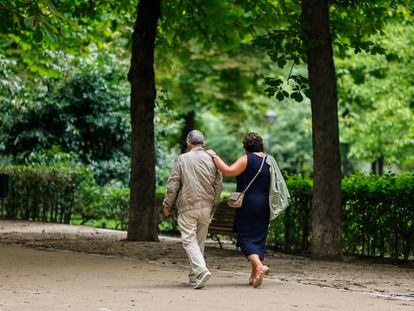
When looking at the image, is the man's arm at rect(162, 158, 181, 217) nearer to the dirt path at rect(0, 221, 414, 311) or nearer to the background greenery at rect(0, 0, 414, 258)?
the dirt path at rect(0, 221, 414, 311)

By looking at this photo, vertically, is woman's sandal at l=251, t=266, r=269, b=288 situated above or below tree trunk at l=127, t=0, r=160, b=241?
below

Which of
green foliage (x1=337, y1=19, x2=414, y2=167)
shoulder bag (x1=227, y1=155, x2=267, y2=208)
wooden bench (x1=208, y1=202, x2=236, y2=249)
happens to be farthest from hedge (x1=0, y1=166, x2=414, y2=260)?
green foliage (x1=337, y1=19, x2=414, y2=167)

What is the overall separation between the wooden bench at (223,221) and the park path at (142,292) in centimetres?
325

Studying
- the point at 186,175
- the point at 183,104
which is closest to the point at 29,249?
the point at 186,175

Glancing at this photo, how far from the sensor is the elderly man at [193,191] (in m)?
10.9

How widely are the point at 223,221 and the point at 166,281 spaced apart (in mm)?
5354

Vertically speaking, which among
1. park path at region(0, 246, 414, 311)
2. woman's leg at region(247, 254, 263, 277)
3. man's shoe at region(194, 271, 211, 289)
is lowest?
park path at region(0, 246, 414, 311)

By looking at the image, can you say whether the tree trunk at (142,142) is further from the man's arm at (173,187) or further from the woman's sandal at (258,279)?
the woman's sandal at (258,279)

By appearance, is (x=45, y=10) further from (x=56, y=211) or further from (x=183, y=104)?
(x=183, y=104)

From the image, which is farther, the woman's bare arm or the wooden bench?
the wooden bench

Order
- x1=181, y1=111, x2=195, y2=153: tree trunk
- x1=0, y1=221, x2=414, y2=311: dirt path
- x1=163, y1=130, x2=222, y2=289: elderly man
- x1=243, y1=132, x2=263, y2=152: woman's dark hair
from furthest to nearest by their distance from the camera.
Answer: x1=181, y1=111, x2=195, y2=153: tree trunk → x1=243, y1=132, x2=263, y2=152: woman's dark hair → x1=163, y1=130, x2=222, y2=289: elderly man → x1=0, y1=221, x2=414, y2=311: dirt path

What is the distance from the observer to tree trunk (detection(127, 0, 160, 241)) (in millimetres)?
18016

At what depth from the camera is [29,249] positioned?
15484mm

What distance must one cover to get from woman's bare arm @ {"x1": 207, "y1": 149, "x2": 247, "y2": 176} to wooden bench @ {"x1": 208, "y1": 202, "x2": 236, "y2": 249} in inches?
198
